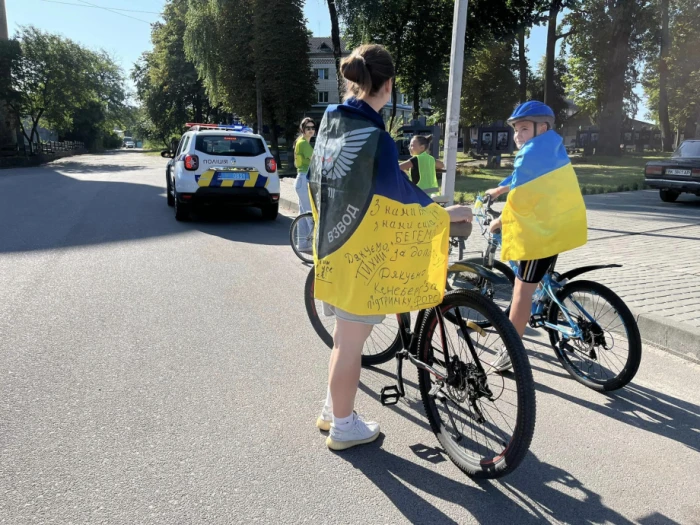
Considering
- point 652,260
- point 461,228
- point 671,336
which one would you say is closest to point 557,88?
point 652,260

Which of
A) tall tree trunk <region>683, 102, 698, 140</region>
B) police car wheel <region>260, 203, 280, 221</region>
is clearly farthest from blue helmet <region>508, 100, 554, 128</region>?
tall tree trunk <region>683, 102, 698, 140</region>

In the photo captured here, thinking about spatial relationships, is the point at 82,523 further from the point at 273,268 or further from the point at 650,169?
the point at 650,169

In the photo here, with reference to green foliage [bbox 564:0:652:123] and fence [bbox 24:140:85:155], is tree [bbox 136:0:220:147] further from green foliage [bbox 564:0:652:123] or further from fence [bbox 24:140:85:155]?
green foliage [bbox 564:0:652:123]

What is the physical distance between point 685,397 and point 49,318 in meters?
5.10

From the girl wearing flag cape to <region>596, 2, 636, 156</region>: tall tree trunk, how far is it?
103 ft

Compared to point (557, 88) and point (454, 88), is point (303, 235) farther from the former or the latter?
point (557, 88)

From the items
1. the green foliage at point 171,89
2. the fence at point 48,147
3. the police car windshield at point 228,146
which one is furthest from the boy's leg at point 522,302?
the green foliage at point 171,89

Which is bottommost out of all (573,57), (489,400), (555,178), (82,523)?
(82,523)

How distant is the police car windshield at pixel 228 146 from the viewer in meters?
10.4

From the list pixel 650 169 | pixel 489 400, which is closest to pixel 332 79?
pixel 650 169

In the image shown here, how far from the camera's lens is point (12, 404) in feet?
10.9

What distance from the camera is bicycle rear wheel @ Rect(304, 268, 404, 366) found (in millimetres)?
3809

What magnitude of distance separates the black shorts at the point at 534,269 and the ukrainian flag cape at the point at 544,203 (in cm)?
9

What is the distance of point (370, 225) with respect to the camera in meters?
2.45
